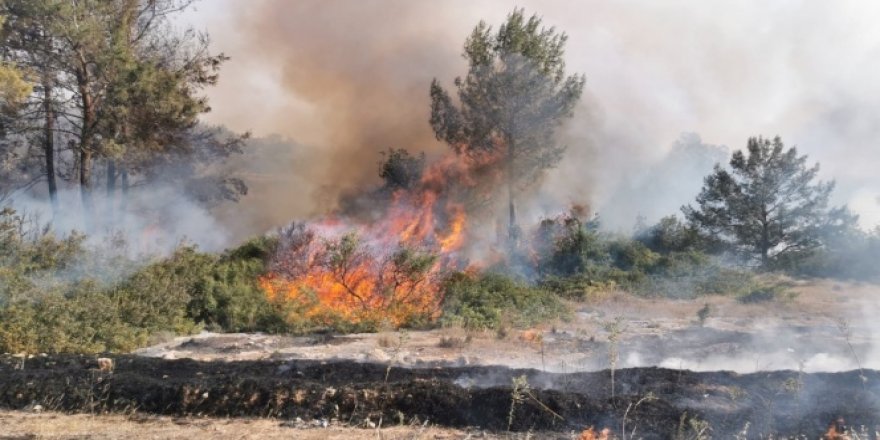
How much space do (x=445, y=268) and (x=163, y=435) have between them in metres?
13.2

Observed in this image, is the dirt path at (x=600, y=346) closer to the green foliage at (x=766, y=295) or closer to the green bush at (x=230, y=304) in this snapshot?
the green bush at (x=230, y=304)

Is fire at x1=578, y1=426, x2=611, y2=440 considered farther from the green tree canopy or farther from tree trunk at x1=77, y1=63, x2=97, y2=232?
the green tree canopy

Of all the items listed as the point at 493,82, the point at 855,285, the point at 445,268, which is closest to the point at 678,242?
the point at 855,285

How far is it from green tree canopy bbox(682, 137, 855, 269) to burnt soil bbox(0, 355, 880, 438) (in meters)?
21.2

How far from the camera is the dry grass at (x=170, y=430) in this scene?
6262 millimetres

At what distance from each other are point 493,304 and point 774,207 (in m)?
17.5

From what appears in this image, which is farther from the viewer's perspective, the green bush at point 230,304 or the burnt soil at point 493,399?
the green bush at point 230,304

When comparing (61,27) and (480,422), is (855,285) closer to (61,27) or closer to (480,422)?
(480,422)

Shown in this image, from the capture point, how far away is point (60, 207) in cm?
2003

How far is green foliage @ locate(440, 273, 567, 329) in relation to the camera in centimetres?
1559

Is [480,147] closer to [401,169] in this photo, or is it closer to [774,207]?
[401,169]

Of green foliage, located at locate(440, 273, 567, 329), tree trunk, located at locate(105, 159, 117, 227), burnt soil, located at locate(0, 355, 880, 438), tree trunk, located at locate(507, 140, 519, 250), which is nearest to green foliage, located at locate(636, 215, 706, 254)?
tree trunk, located at locate(507, 140, 519, 250)

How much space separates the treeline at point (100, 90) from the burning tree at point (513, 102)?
10015 mm

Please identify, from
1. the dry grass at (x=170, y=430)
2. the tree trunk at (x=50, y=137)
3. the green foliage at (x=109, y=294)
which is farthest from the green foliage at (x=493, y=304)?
the tree trunk at (x=50, y=137)
